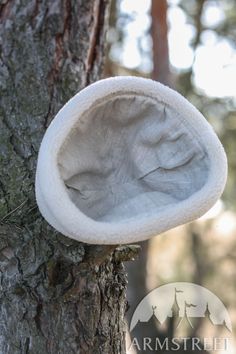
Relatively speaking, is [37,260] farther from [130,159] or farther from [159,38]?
[159,38]

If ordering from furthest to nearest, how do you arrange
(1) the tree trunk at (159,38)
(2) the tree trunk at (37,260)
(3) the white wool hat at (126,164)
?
(1) the tree trunk at (159,38) < (2) the tree trunk at (37,260) < (3) the white wool hat at (126,164)

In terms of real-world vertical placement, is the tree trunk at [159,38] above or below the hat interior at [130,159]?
above

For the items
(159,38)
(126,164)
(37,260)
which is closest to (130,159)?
(126,164)

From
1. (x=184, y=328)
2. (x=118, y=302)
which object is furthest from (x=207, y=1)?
(x=118, y=302)

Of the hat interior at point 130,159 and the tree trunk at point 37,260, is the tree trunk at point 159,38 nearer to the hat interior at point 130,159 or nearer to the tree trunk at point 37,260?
the tree trunk at point 37,260

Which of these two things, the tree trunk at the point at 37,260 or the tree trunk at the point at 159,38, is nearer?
the tree trunk at the point at 37,260

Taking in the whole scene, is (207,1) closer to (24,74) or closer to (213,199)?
(24,74)

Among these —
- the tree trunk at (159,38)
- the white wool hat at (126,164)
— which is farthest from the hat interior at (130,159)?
the tree trunk at (159,38)
